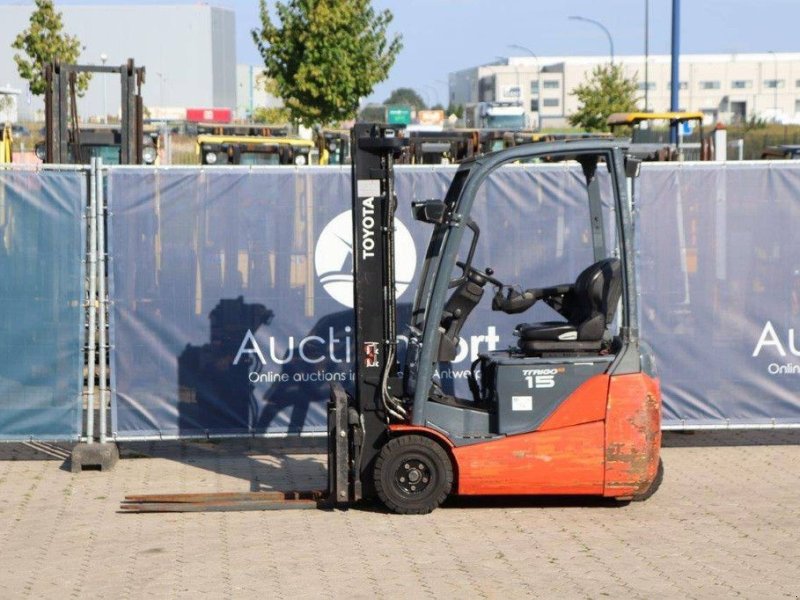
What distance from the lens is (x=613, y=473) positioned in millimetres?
8820

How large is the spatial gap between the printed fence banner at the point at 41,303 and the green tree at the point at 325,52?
33228 millimetres

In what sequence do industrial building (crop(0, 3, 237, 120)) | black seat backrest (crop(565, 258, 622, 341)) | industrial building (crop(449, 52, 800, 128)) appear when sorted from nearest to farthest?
black seat backrest (crop(565, 258, 622, 341)) < industrial building (crop(0, 3, 237, 120)) < industrial building (crop(449, 52, 800, 128))

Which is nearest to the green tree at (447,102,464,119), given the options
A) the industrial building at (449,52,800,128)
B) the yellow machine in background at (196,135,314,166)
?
the industrial building at (449,52,800,128)

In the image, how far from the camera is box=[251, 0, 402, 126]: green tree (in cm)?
4325

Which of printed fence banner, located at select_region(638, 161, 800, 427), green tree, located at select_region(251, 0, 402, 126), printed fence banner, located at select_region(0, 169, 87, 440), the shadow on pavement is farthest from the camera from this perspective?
green tree, located at select_region(251, 0, 402, 126)

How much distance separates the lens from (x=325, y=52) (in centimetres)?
4331

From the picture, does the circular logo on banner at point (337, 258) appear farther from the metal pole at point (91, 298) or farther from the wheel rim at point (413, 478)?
the wheel rim at point (413, 478)

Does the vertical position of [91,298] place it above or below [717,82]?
below

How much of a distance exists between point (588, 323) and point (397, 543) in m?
2.05

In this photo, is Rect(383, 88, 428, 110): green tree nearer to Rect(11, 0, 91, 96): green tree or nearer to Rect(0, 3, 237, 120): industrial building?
Rect(0, 3, 237, 120): industrial building

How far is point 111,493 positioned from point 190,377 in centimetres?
139

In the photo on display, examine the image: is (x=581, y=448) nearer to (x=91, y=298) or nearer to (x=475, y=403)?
(x=475, y=403)

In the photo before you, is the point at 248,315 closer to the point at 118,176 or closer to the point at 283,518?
the point at 118,176

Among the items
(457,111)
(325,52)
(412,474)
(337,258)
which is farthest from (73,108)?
(457,111)
